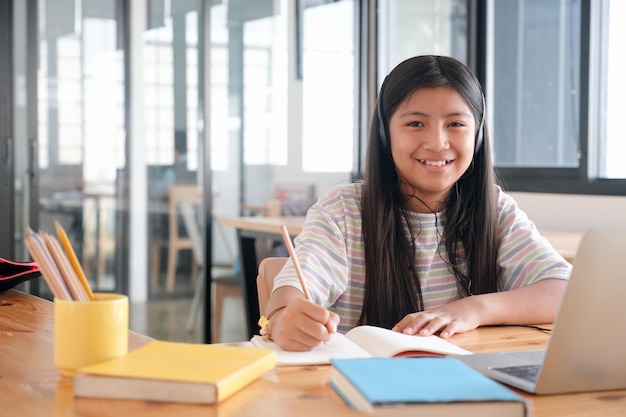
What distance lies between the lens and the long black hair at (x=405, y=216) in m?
1.68

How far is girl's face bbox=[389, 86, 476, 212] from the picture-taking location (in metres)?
1.72

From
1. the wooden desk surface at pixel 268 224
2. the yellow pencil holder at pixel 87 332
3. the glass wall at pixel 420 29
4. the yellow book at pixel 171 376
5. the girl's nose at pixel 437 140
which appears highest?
the glass wall at pixel 420 29

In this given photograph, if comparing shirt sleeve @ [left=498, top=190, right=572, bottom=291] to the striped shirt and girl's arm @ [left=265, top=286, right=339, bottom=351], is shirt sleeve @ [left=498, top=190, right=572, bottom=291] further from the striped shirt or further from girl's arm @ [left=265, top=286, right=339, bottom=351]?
girl's arm @ [left=265, top=286, right=339, bottom=351]

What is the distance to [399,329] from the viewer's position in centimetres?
129

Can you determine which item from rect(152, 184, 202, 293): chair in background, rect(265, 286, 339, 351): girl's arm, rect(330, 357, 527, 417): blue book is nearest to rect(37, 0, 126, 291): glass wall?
rect(152, 184, 202, 293): chair in background

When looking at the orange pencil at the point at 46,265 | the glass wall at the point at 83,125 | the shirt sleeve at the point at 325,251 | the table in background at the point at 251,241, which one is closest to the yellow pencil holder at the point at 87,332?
the orange pencil at the point at 46,265

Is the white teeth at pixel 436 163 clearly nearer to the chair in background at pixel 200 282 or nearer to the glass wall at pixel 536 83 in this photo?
the glass wall at pixel 536 83

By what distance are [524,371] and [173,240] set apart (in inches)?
133

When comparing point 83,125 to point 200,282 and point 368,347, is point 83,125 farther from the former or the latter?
point 368,347

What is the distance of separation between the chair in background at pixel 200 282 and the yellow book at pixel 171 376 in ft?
10.6

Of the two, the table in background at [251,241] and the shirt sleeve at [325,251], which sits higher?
the shirt sleeve at [325,251]

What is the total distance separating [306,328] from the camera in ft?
3.75

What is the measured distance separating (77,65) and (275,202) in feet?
3.72

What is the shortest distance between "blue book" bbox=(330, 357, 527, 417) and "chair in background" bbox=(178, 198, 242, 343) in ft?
10.9
